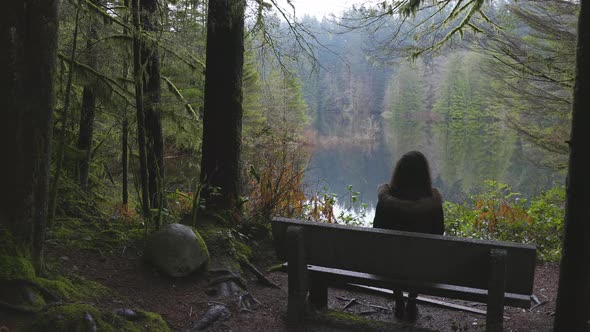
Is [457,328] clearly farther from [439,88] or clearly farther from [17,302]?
[439,88]

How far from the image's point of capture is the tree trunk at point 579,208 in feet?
8.63

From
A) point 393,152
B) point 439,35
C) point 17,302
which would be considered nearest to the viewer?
point 17,302

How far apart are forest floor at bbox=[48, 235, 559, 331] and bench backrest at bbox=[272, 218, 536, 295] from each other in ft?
1.51

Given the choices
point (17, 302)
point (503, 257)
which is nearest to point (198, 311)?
point (17, 302)

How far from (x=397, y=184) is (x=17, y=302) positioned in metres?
2.43

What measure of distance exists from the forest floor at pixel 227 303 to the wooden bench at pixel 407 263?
32 centimetres

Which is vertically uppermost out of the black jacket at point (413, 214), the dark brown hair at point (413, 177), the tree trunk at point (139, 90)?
the tree trunk at point (139, 90)

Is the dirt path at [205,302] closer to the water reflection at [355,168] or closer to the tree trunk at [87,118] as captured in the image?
the tree trunk at [87,118]

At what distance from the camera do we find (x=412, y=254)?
3.01 m

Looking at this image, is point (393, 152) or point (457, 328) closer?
point (457, 328)

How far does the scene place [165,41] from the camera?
18.6ft

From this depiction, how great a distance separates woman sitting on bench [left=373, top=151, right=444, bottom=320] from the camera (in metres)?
3.42

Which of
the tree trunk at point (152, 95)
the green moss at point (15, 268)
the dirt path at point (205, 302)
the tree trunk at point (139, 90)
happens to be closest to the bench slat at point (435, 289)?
Answer: the dirt path at point (205, 302)

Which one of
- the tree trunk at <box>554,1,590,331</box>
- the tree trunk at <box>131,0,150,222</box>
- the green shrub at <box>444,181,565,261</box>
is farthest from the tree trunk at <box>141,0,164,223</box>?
the green shrub at <box>444,181,565,261</box>
